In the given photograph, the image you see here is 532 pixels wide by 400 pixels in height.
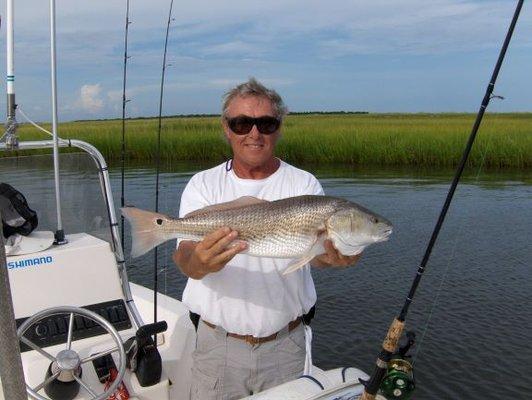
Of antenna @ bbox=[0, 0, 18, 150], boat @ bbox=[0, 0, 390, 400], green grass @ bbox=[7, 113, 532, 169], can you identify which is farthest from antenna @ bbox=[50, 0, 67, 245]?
green grass @ bbox=[7, 113, 532, 169]

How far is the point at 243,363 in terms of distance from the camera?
114 inches

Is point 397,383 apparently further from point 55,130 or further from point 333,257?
point 55,130

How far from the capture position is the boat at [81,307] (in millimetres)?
3354

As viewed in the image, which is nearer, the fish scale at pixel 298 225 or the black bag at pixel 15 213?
the fish scale at pixel 298 225

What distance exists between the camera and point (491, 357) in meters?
6.54

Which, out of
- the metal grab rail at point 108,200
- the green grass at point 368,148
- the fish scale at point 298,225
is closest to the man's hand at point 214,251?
the fish scale at point 298,225

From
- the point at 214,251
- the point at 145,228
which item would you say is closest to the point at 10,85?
the point at 145,228

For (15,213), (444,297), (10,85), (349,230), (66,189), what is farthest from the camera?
(444,297)

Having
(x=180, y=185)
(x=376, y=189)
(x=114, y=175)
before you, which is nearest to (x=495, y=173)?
(x=376, y=189)

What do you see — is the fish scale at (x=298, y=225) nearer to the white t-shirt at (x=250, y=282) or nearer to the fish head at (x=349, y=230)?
the fish head at (x=349, y=230)

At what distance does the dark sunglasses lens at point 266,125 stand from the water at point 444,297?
77.9 inches

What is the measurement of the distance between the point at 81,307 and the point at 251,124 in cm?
198

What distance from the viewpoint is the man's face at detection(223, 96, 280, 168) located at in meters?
2.84

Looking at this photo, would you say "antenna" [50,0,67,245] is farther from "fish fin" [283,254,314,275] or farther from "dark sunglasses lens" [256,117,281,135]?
"fish fin" [283,254,314,275]
